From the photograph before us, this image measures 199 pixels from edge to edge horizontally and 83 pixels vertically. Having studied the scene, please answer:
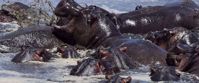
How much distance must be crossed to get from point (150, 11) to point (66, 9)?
275 centimetres

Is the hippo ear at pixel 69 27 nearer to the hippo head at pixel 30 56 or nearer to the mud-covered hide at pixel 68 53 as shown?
the mud-covered hide at pixel 68 53

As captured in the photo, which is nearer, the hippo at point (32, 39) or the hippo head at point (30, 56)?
the hippo head at point (30, 56)

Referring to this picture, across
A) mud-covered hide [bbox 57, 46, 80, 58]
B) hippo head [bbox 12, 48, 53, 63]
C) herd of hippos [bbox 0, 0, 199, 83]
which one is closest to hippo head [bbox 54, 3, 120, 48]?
herd of hippos [bbox 0, 0, 199, 83]

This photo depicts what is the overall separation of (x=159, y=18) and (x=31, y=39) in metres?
3.13

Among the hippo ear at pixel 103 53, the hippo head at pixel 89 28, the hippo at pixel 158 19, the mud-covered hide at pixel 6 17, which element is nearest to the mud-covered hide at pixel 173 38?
the hippo head at pixel 89 28

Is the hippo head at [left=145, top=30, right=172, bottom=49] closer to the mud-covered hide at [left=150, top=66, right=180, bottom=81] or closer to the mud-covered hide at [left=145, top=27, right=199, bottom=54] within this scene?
the mud-covered hide at [left=145, top=27, right=199, bottom=54]

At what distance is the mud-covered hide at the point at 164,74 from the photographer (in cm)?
679

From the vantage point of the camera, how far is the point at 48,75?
7.30m

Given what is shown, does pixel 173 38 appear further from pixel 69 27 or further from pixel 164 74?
pixel 164 74

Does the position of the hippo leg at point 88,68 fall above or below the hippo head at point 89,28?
above

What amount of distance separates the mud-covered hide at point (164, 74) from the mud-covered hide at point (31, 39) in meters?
4.18

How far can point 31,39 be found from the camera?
36.0 feet

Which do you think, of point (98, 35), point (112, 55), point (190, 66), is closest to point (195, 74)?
point (190, 66)

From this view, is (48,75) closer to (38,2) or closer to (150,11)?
(150,11)
